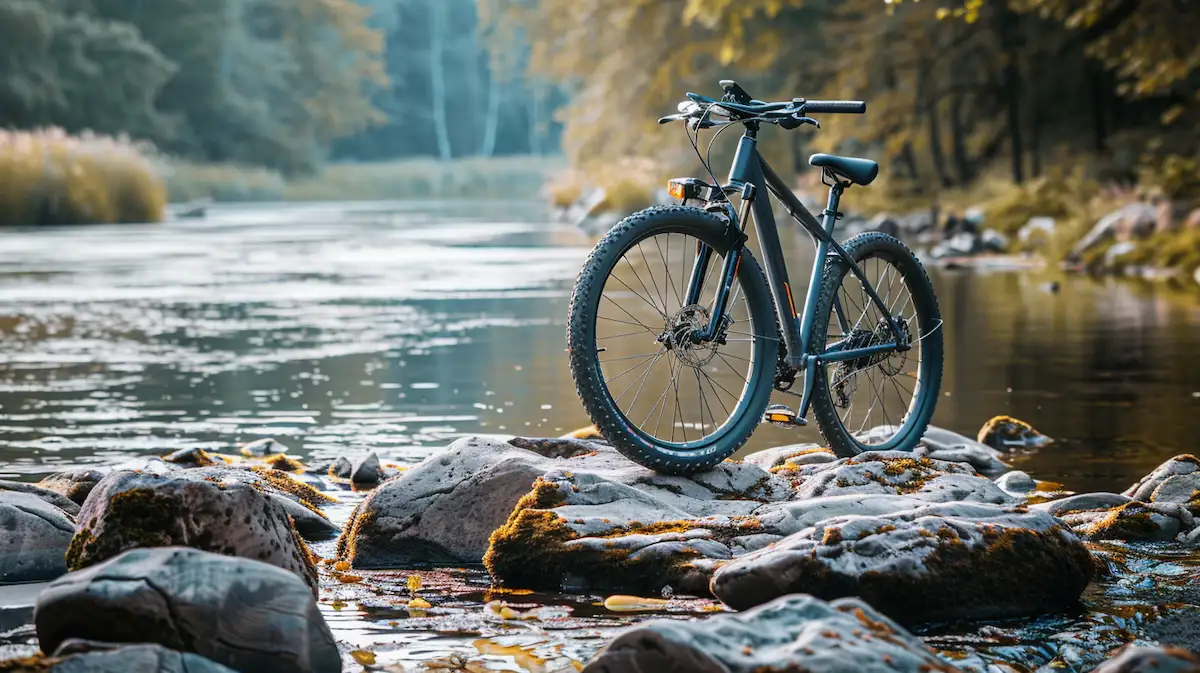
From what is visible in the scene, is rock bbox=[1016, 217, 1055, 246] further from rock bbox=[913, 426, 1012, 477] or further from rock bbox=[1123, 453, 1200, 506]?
rock bbox=[1123, 453, 1200, 506]

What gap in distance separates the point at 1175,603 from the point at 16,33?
5336 cm

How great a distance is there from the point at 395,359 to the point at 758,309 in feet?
22.5

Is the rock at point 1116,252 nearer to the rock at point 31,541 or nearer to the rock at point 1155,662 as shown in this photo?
the rock at point 31,541

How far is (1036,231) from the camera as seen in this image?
25828mm

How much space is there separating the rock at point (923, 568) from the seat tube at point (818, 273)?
60.6 inches

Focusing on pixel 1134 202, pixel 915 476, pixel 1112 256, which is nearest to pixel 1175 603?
pixel 915 476

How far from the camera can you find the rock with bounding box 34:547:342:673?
13.3ft

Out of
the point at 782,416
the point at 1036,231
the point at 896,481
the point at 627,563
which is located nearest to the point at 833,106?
the point at 782,416

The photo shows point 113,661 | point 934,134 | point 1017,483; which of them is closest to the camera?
point 113,661

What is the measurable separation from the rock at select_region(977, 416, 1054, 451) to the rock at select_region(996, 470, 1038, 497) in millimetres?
1276

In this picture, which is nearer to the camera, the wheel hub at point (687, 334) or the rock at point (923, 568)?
the rock at point (923, 568)

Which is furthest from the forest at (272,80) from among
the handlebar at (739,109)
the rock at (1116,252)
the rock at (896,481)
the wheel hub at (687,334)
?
the rock at (896,481)

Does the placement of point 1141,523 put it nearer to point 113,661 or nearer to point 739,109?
point 739,109

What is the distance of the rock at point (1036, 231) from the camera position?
25609 millimetres
